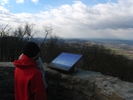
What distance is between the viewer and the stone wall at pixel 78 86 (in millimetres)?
2918

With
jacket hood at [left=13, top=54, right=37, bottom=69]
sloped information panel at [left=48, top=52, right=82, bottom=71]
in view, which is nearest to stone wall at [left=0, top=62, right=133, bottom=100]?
sloped information panel at [left=48, top=52, right=82, bottom=71]

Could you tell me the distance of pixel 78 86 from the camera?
11.3ft

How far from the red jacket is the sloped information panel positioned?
1.33 meters

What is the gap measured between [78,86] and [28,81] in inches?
53.3

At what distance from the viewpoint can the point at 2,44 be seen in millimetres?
14258

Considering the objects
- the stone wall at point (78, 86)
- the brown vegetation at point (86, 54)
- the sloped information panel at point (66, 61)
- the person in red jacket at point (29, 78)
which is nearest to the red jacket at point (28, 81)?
the person in red jacket at point (29, 78)

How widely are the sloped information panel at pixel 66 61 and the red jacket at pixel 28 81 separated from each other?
1.33 m

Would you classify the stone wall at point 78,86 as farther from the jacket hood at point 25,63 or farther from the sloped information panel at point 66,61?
the jacket hood at point 25,63

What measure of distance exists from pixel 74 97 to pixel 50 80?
577 millimetres

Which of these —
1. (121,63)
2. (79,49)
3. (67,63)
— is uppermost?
(67,63)

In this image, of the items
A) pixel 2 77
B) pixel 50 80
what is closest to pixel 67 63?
pixel 50 80

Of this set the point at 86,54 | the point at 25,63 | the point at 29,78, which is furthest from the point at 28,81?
the point at 86,54

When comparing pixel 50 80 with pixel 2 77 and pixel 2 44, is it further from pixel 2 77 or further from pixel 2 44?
pixel 2 44

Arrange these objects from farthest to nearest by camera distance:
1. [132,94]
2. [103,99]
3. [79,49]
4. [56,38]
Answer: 1. [56,38]
2. [79,49]
3. [103,99]
4. [132,94]
